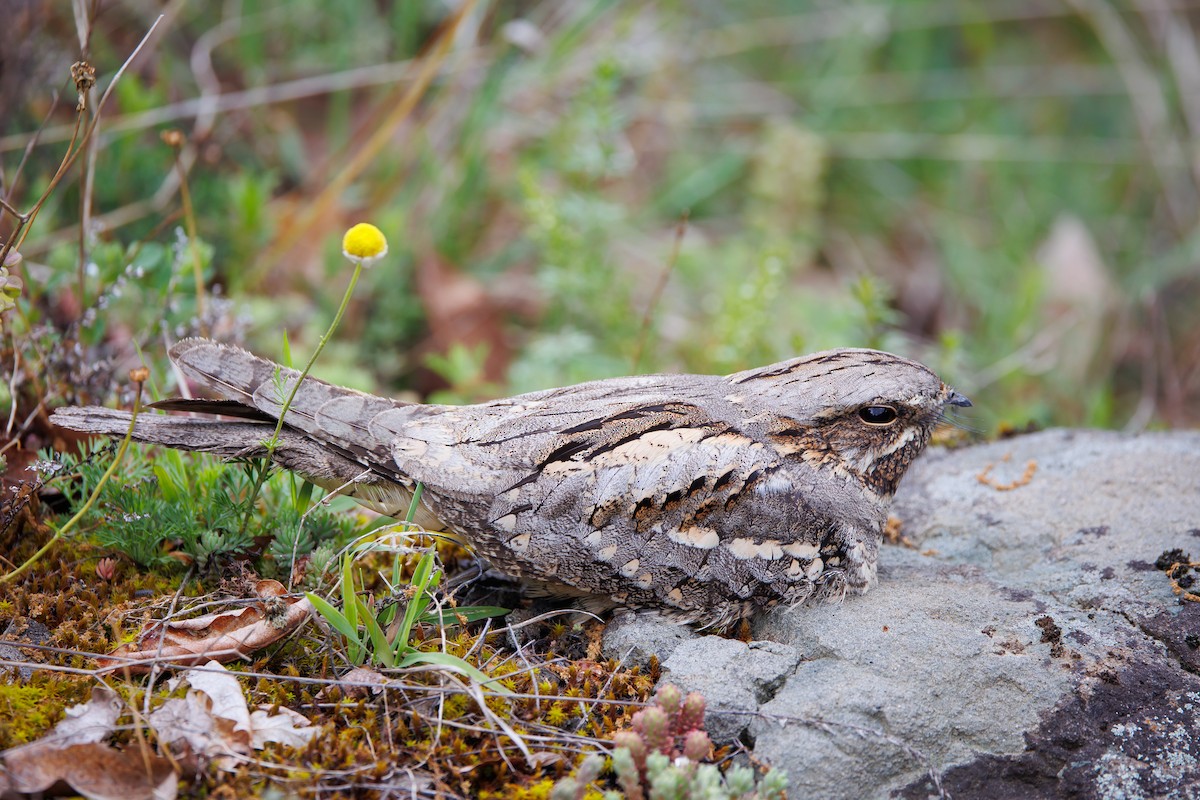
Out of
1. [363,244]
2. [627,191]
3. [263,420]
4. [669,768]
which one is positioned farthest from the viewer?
[627,191]

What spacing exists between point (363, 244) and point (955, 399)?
79.6 inches

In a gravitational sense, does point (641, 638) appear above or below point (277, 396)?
below

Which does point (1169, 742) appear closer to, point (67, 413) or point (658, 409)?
point (658, 409)

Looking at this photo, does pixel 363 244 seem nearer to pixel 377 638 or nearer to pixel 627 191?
pixel 377 638

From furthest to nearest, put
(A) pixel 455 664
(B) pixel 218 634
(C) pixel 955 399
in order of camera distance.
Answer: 1. (C) pixel 955 399
2. (B) pixel 218 634
3. (A) pixel 455 664

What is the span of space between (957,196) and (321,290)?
4.90 metres

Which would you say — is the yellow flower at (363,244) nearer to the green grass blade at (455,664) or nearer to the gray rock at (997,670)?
the green grass blade at (455,664)

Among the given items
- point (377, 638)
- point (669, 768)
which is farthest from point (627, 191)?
point (669, 768)

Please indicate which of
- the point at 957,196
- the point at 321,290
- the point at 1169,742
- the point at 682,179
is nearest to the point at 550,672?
the point at 1169,742

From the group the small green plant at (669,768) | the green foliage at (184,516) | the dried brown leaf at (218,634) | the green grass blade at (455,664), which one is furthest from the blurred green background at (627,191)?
the small green plant at (669,768)

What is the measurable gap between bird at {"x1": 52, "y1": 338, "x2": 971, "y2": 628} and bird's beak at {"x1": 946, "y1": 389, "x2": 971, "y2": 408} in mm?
92

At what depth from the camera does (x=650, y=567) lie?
2.92 m

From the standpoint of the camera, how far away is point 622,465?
2912 mm

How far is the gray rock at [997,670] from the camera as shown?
255 centimetres
